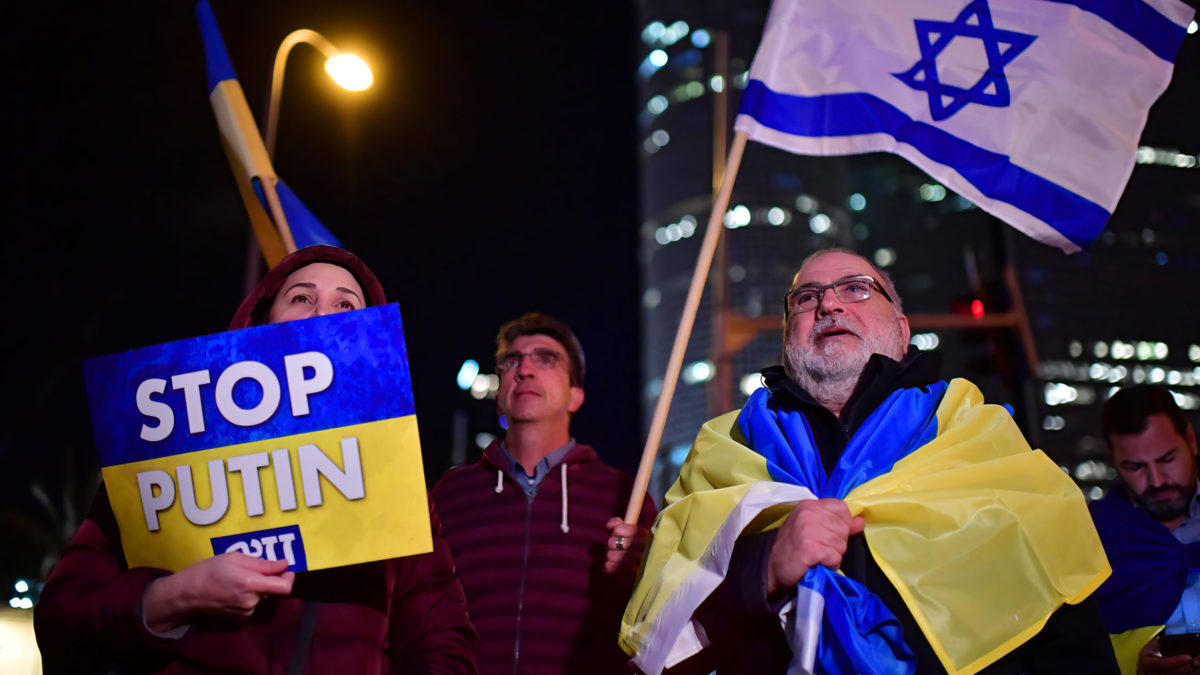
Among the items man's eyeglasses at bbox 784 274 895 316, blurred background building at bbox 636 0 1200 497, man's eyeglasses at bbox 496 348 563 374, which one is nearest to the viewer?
man's eyeglasses at bbox 784 274 895 316

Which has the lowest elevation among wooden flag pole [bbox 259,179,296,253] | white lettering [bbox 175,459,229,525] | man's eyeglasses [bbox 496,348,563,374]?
white lettering [bbox 175,459,229,525]

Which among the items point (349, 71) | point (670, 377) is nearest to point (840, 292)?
point (670, 377)

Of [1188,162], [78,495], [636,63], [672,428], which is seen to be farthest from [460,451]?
[636,63]

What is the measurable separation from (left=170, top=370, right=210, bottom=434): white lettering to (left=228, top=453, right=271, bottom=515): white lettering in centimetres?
16

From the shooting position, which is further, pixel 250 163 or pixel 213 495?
pixel 250 163

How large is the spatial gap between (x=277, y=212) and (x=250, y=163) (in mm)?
595

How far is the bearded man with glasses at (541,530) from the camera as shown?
12.4 ft

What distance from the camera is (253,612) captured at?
2.45 m

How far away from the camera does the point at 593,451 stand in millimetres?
4523

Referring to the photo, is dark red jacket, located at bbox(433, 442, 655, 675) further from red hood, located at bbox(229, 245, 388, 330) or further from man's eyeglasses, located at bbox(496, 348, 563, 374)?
red hood, located at bbox(229, 245, 388, 330)

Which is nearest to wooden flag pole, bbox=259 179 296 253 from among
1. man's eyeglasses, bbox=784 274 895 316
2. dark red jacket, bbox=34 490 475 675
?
dark red jacket, bbox=34 490 475 675

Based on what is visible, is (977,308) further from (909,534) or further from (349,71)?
(909,534)

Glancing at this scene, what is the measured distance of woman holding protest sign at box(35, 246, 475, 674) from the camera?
2244mm

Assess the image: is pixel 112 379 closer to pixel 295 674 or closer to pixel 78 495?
pixel 295 674
